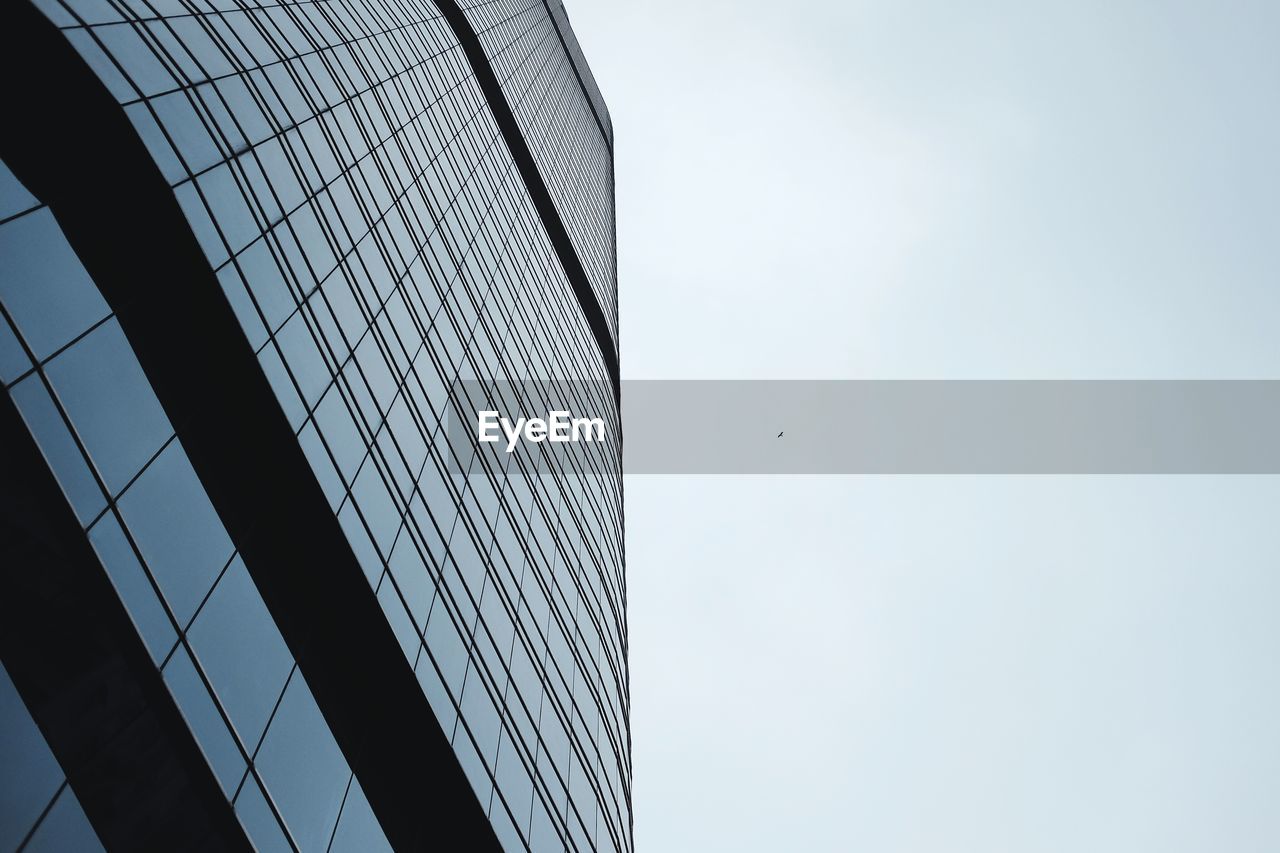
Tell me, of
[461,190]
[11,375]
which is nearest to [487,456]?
[461,190]

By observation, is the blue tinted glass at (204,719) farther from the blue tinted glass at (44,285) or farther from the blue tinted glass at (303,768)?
the blue tinted glass at (44,285)

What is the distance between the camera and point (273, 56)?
24.3m

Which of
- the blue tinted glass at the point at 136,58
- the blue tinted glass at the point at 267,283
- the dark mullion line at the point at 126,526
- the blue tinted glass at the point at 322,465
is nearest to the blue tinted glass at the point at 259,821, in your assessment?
the dark mullion line at the point at 126,526

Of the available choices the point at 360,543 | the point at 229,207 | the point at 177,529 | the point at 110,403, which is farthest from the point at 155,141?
the point at 360,543

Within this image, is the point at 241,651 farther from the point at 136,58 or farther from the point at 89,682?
the point at 136,58

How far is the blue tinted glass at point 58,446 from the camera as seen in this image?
1062 centimetres

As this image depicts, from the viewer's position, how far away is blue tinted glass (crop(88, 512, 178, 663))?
11.1 m

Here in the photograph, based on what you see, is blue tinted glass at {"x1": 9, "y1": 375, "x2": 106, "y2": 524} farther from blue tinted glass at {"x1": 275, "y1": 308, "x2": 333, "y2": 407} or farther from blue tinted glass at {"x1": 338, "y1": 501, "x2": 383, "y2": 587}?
blue tinted glass at {"x1": 275, "y1": 308, "x2": 333, "y2": 407}

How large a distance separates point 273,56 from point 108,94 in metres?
9.86

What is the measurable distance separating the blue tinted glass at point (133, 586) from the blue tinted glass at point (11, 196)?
445cm

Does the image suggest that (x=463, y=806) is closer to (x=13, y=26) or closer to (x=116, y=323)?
(x=116, y=323)

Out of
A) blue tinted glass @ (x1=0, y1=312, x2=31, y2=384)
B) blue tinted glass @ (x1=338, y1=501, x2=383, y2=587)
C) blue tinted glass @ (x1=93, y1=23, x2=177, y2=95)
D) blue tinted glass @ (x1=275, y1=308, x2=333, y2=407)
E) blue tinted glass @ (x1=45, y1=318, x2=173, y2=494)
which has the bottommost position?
blue tinted glass @ (x1=0, y1=312, x2=31, y2=384)

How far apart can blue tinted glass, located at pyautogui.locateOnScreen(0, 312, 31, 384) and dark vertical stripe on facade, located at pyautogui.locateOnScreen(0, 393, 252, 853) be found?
0.34m

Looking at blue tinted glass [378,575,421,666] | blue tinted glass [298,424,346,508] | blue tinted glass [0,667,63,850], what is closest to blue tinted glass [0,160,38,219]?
blue tinted glass [298,424,346,508]
